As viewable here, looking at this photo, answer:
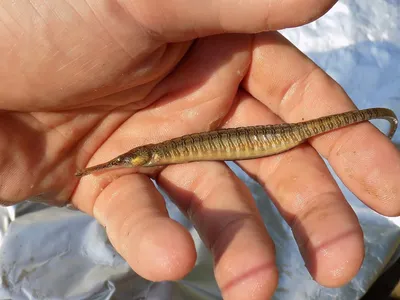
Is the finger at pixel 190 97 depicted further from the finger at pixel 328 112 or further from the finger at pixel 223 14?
the finger at pixel 223 14

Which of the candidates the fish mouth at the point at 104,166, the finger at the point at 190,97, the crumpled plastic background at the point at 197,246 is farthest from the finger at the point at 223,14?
the crumpled plastic background at the point at 197,246

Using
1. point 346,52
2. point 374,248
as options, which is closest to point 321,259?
point 374,248

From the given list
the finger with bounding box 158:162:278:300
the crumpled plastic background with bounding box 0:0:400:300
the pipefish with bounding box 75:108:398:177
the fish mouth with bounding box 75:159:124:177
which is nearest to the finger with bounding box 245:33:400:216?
the pipefish with bounding box 75:108:398:177

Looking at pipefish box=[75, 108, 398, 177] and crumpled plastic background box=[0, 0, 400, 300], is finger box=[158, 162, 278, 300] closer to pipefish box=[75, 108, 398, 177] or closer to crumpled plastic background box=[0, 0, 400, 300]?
pipefish box=[75, 108, 398, 177]

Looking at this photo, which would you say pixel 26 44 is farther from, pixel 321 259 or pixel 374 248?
pixel 374 248

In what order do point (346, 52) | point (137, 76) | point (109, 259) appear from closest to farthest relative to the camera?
point (137, 76), point (109, 259), point (346, 52)

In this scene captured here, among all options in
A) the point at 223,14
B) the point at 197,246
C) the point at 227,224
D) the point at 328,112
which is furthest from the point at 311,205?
the point at 197,246
